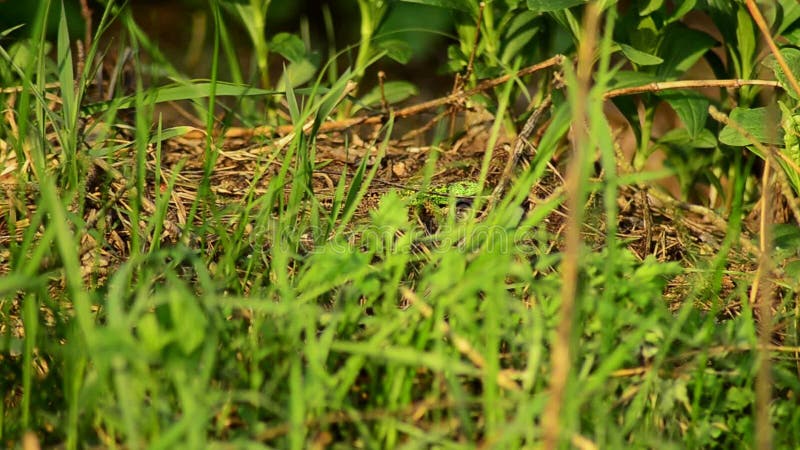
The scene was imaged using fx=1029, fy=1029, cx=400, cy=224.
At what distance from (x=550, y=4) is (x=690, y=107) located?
1.55 feet

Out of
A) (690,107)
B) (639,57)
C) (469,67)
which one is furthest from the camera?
(469,67)

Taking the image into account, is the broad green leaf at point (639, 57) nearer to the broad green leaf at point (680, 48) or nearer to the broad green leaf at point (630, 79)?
the broad green leaf at point (630, 79)

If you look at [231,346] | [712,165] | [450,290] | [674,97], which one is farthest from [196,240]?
[712,165]

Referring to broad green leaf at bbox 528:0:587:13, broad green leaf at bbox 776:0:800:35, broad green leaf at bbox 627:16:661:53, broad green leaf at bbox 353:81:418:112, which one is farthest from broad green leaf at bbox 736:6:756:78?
broad green leaf at bbox 353:81:418:112

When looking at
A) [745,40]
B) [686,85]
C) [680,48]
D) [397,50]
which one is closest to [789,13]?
[745,40]

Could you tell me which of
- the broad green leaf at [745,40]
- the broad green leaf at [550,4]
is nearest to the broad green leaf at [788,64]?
the broad green leaf at [745,40]

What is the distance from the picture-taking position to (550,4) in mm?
2314

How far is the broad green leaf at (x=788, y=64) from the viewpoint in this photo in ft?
7.47

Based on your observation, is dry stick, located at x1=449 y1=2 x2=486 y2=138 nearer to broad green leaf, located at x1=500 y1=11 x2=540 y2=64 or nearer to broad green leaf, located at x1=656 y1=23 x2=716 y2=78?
broad green leaf, located at x1=500 y1=11 x2=540 y2=64

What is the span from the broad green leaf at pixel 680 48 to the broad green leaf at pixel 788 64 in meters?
0.29

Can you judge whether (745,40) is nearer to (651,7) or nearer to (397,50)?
(651,7)

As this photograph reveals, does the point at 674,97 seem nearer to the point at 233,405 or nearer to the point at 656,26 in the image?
the point at 656,26

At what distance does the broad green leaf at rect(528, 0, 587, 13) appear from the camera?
230 centimetres

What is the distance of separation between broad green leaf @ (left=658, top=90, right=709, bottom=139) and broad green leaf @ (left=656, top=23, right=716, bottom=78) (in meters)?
0.14
